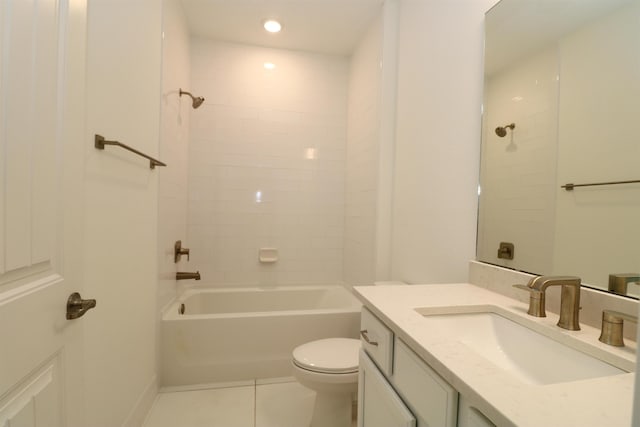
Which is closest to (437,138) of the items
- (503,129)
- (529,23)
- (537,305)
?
(503,129)

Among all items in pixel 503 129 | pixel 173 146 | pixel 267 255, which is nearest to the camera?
pixel 503 129

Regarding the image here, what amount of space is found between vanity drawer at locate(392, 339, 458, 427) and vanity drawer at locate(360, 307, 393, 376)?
0.09 feet

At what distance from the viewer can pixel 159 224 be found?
178 centimetres

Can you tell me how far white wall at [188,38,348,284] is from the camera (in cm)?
258

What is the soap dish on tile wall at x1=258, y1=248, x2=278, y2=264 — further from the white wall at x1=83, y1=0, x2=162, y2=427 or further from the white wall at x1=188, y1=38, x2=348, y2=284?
the white wall at x1=83, y1=0, x2=162, y2=427

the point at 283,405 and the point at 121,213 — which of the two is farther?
the point at 283,405

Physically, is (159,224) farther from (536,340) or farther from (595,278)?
(595,278)

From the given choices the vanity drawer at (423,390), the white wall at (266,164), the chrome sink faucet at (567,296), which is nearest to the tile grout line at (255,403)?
the white wall at (266,164)

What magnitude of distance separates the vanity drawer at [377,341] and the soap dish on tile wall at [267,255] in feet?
5.51

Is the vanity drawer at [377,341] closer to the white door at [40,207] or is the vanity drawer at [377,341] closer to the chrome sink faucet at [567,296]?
the chrome sink faucet at [567,296]

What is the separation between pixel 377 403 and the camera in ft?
3.06

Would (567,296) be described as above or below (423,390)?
above

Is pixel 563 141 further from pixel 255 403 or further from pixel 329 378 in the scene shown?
pixel 255 403

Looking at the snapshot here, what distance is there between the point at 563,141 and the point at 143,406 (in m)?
2.32
